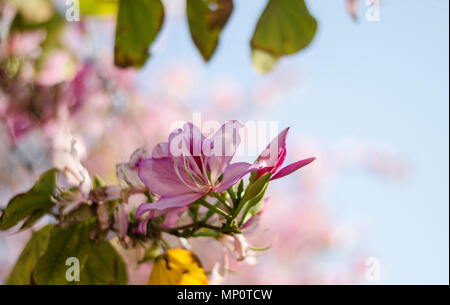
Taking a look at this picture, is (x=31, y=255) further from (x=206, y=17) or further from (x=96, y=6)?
(x=96, y=6)

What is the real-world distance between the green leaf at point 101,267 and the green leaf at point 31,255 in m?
0.05

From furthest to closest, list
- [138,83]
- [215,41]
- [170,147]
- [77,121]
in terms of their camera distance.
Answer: [138,83], [77,121], [215,41], [170,147]

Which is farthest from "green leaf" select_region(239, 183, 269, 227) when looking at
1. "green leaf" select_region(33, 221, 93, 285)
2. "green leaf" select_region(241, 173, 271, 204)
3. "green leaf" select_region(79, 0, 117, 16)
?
"green leaf" select_region(79, 0, 117, 16)

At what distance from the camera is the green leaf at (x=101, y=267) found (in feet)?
1.77

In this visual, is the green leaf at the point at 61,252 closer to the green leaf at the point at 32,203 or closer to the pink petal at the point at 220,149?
the green leaf at the point at 32,203

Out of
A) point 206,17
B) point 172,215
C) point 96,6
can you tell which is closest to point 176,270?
point 172,215

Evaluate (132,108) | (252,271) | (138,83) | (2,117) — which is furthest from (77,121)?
(252,271)

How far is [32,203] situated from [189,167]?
0.20 m

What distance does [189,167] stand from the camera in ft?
1.32

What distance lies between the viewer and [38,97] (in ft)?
3.78

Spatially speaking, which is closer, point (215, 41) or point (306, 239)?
point (215, 41)

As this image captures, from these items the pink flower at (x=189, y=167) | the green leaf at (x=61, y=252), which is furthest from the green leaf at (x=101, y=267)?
the pink flower at (x=189, y=167)
